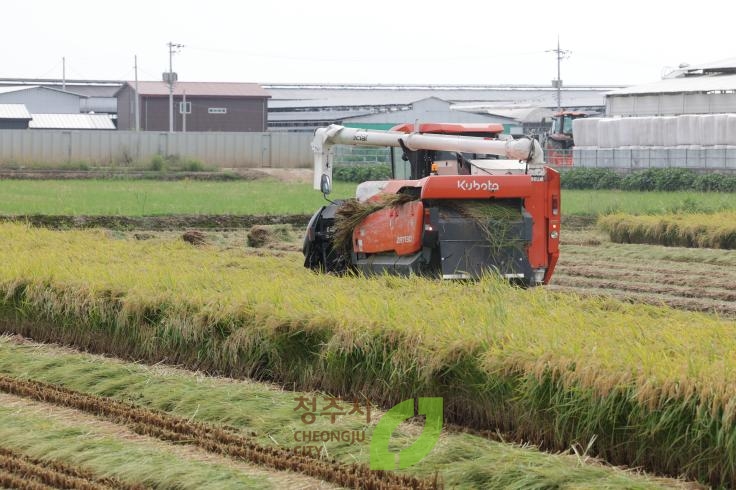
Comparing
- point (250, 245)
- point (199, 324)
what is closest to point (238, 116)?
point (250, 245)

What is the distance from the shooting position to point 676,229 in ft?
74.3

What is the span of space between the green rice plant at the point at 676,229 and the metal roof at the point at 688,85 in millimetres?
32494

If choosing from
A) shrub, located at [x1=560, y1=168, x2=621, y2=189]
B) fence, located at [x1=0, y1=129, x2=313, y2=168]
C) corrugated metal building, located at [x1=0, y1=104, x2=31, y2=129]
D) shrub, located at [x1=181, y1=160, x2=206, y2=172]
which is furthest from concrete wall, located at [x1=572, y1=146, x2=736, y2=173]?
corrugated metal building, located at [x1=0, y1=104, x2=31, y2=129]

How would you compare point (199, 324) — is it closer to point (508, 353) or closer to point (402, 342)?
point (402, 342)

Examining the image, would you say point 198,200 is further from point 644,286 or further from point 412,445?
point 412,445

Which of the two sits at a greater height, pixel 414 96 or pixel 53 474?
pixel 414 96

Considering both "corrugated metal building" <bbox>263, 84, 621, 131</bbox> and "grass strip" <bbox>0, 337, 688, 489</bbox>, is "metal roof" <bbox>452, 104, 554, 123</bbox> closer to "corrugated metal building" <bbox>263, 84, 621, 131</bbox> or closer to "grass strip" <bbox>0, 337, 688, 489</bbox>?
"corrugated metal building" <bbox>263, 84, 621, 131</bbox>

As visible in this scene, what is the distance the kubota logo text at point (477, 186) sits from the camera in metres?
12.9

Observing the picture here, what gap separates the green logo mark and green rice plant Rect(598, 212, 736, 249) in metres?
14.6

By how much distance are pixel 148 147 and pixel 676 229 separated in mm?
38248

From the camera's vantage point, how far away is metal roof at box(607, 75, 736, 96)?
2149 inches

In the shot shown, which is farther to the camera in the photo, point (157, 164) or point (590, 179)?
point (157, 164)

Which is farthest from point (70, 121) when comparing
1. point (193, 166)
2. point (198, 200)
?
point (198, 200)

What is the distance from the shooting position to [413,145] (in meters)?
14.4
